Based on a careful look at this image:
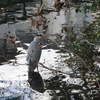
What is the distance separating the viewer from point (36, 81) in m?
7.54

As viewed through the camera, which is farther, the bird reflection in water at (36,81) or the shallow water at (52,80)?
the bird reflection in water at (36,81)

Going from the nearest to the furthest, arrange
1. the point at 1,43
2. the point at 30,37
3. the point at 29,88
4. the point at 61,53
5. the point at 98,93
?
the point at 98,93, the point at 29,88, the point at 61,53, the point at 1,43, the point at 30,37

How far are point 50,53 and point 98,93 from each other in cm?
343

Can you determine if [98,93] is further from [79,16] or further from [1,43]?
[79,16]

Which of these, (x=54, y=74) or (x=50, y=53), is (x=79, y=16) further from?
(x=54, y=74)

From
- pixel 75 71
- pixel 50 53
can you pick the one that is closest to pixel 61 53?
pixel 50 53

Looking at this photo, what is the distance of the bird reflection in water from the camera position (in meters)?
7.07

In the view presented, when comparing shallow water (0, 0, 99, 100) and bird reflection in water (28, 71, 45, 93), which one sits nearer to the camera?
shallow water (0, 0, 99, 100)

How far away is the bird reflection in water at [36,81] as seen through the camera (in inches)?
278

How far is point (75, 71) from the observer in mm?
7969

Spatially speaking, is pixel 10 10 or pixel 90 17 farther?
pixel 10 10

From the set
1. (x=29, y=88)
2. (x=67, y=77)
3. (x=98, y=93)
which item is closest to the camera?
(x=98, y=93)

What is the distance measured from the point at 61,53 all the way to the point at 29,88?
286 cm

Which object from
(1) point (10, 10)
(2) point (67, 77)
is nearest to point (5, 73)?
(2) point (67, 77)
